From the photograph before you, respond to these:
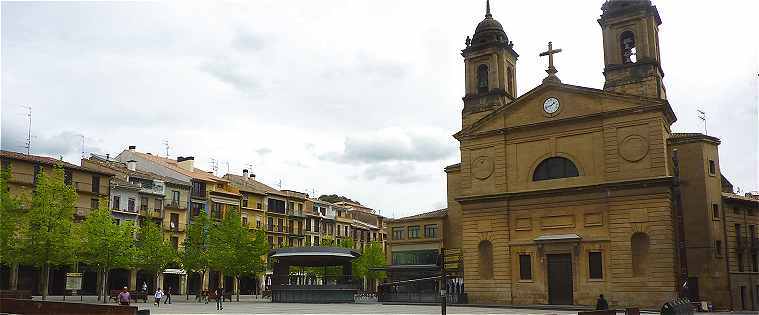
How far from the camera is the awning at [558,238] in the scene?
40.2 metres

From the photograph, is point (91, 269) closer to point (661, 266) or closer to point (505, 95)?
point (505, 95)

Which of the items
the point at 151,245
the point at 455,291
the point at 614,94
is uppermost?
the point at 614,94

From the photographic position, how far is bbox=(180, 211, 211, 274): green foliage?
55438 mm

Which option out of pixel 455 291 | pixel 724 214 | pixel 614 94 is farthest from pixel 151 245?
pixel 724 214

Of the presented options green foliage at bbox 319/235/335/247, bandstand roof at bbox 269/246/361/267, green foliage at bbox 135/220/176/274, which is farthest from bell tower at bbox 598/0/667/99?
green foliage at bbox 319/235/335/247

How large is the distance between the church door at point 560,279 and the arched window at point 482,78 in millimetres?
13915

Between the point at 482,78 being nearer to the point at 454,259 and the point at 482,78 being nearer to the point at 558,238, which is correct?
the point at 454,259

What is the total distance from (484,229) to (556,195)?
17.2 feet

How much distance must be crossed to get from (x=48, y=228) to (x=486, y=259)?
26249 mm

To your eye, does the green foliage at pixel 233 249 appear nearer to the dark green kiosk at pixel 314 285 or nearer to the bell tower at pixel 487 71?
the dark green kiosk at pixel 314 285

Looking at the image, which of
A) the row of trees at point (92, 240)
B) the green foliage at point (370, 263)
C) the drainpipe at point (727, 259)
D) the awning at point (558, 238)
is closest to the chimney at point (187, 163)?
the row of trees at point (92, 240)

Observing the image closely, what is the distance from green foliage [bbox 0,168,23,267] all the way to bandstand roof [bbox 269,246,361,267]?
52.3ft

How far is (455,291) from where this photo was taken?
47.9 m

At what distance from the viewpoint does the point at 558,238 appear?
133 feet
